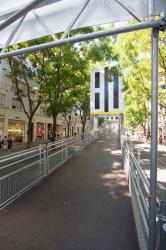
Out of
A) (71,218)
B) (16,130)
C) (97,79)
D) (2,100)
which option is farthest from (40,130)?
(71,218)

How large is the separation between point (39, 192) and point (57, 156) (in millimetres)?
3476

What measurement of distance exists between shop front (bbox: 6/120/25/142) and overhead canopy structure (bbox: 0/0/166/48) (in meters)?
22.7

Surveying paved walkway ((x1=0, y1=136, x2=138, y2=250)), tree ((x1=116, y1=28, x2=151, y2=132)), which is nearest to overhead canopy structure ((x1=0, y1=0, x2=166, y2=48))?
paved walkway ((x1=0, y1=136, x2=138, y2=250))

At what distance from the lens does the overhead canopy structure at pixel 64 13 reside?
278 cm

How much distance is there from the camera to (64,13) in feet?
11.3

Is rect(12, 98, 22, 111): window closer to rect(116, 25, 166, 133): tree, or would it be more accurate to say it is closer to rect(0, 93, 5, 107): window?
rect(0, 93, 5, 107): window

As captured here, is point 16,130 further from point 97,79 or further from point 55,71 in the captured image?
point 55,71

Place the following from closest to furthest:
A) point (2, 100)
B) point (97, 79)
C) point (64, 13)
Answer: point (64, 13), point (97, 79), point (2, 100)

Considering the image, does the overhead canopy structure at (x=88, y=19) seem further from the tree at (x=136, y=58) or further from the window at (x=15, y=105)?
the window at (x=15, y=105)

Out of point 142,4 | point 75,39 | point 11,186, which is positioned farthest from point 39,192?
point 142,4

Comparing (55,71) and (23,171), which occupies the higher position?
(55,71)

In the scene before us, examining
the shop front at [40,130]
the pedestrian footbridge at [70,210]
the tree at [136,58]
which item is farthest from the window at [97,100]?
the pedestrian footbridge at [70,210]

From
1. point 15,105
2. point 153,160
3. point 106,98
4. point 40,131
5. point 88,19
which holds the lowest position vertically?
point 40,131

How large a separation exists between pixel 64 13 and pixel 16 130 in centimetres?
2487
